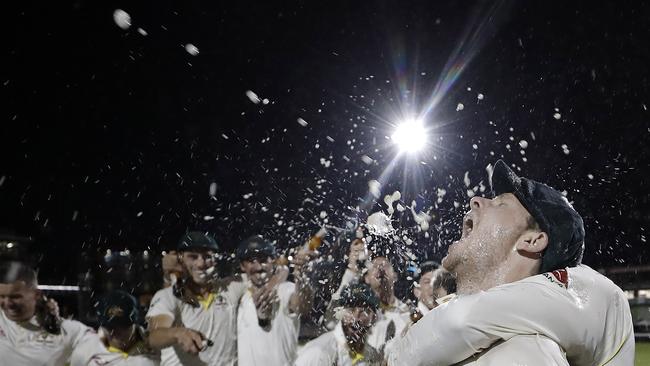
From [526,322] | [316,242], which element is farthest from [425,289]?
[526,322]

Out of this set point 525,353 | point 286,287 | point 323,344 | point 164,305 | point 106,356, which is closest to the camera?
point 525,353

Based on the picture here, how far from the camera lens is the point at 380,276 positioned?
807 centimetres

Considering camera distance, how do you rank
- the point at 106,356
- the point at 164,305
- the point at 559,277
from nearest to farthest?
the point at 559,277 < the point at 106,356 < the point at 164,305

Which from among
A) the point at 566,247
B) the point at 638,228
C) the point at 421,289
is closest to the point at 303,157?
the point at 638,228

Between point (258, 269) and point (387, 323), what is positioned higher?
point (258, 269)

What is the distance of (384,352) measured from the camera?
6055 millimetres

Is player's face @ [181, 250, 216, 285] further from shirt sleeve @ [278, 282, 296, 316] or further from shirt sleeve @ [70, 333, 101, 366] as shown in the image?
shirt sleeve @ [70, 333, 101, 366]

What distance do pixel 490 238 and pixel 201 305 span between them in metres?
5.68

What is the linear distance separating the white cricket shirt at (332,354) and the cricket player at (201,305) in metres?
1.17

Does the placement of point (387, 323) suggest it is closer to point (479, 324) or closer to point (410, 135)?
point (479, 324)

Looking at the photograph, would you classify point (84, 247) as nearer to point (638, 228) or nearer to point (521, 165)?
point (521, 165)

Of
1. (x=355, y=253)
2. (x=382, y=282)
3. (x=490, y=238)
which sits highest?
(x=355, y=253)

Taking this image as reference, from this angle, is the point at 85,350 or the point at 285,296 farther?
the point at 285,296

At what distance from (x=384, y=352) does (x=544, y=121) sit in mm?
15547
